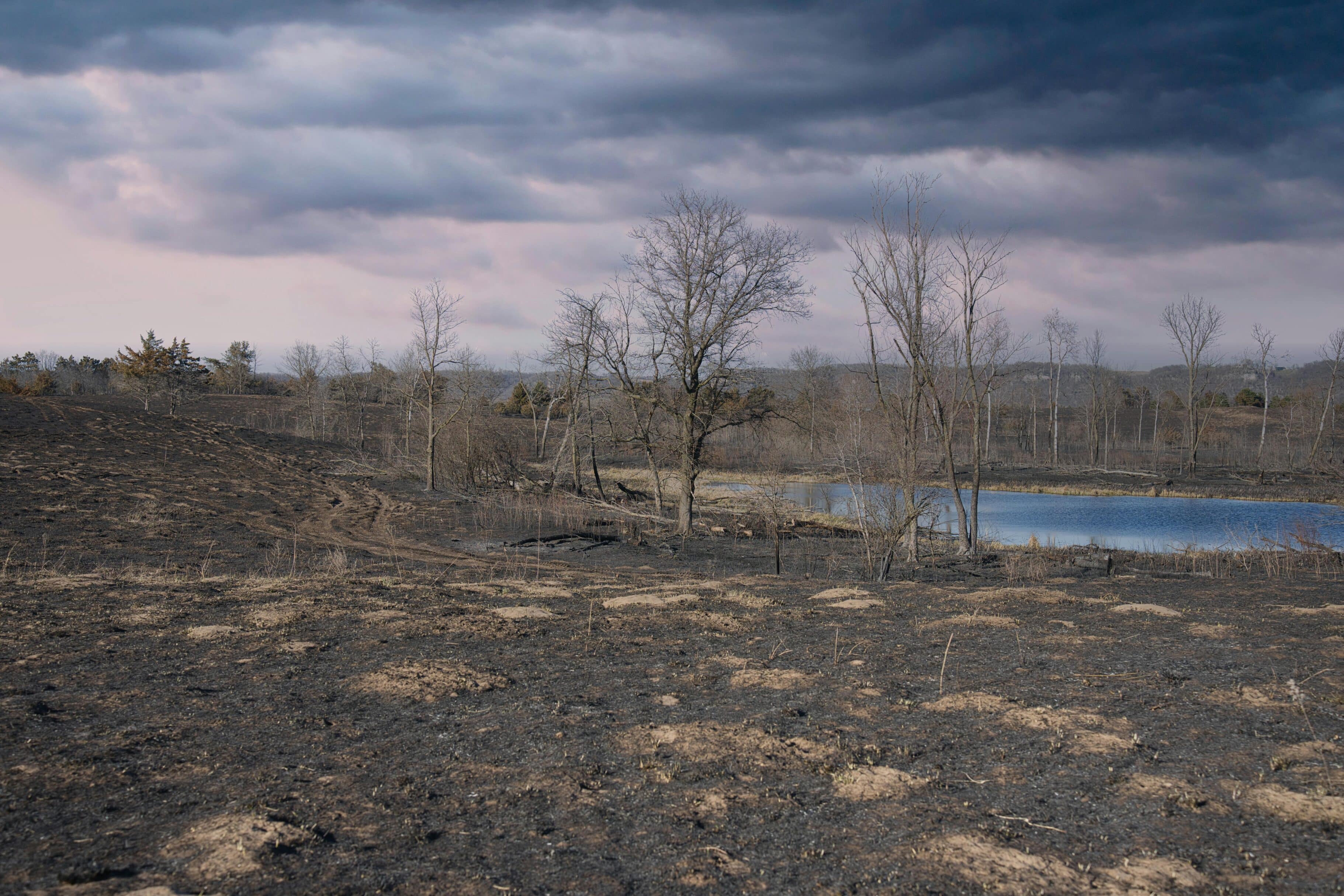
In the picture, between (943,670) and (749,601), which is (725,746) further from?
(749,601)

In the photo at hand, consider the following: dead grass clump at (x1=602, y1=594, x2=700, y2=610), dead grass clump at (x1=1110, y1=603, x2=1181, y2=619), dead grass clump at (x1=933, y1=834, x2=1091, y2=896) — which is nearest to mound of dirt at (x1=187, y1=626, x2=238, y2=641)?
dead grass clump at (x1=602, y1=594, x2=700, y2=610)

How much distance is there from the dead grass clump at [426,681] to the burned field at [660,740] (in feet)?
0.12

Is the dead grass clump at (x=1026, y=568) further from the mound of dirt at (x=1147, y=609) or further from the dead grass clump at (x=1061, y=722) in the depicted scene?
the dead grass clump at (x=1061, y=722)

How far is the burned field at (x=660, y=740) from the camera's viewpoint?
3.90 meters

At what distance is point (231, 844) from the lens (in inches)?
156

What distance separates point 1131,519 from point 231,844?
3482 centimetres

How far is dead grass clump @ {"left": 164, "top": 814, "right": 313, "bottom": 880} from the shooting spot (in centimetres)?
374

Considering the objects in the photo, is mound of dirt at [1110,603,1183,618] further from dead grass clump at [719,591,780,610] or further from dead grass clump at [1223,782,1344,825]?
dead grass clump at [1223,782,1344,825]

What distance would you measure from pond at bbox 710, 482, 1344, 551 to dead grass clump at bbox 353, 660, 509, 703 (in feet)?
46.5

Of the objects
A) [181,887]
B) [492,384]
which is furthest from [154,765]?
[492,384]

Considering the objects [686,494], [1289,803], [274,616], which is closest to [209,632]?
[274,616]

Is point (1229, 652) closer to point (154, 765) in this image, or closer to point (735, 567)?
point (154, 765)

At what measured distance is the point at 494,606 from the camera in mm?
11219

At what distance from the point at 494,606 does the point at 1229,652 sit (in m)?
9.04
